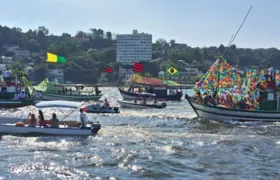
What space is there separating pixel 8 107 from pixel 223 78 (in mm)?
30099

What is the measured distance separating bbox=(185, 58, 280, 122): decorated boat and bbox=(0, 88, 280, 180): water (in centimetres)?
724

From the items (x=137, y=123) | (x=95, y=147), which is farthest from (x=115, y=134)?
(x=137, y=123)

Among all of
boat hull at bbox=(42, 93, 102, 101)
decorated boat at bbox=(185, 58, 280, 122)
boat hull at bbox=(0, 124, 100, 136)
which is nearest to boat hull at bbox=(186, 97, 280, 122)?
decorated boat at bbox=(185, 58, 280, 122)

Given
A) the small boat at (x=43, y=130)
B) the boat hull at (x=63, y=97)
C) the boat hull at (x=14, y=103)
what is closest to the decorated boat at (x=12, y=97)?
the boat hull at (x=14, y=103)

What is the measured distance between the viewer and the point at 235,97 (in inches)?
2062

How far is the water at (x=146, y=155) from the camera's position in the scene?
2703 cm

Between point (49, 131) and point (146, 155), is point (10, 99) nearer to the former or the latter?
point (49, 131)

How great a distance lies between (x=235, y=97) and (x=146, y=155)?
23201 mm

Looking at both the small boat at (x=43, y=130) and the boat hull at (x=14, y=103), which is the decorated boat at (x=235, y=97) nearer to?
the small boat at (x=43, y=130)

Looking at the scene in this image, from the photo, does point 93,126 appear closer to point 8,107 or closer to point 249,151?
point 249,151

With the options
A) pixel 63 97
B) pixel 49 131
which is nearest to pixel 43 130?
pixel 49 131

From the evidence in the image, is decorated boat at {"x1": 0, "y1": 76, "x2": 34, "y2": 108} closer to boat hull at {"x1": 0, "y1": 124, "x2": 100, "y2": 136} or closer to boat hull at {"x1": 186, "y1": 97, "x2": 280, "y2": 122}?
boat hull at {"x1": 186, "y1": 97, "x2": 280, "y2": 122}

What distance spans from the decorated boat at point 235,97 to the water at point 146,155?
23.8 ft

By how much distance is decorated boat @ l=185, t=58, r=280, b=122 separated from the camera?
51406 mm
